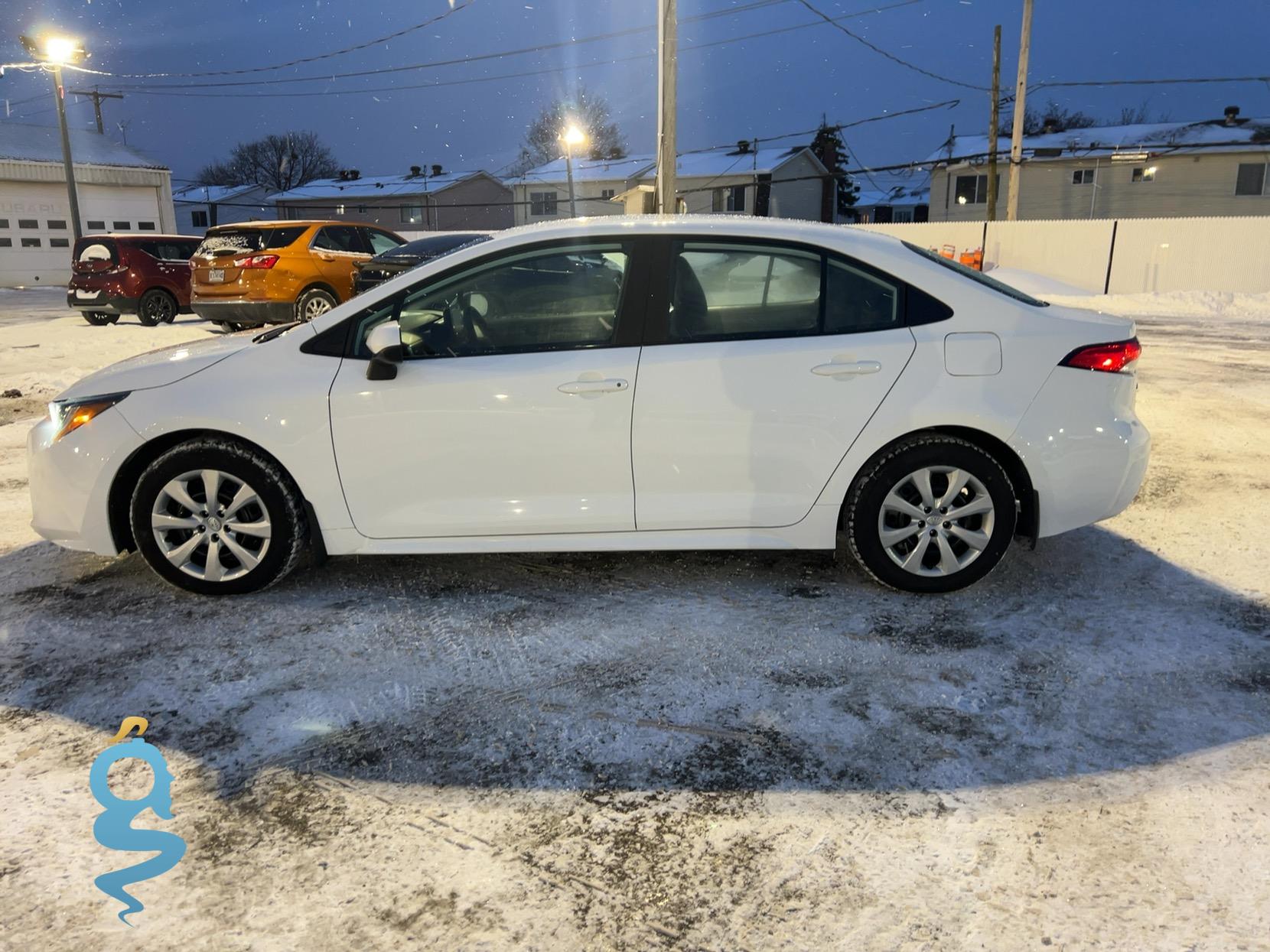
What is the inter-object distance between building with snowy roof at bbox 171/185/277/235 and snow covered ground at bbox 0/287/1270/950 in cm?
6433

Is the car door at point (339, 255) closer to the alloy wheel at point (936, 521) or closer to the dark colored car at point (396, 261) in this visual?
the dark colored car at point (396, 261)

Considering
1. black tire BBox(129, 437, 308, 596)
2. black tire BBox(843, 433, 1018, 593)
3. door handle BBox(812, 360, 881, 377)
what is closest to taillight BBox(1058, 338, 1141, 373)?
black tire BBox(843, 433, 1018, 593)

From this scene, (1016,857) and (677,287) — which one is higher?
(677,287)

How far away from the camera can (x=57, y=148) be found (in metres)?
34.6

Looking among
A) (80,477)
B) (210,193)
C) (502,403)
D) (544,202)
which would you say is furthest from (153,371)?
(210,193)

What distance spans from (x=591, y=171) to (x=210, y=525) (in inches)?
1994

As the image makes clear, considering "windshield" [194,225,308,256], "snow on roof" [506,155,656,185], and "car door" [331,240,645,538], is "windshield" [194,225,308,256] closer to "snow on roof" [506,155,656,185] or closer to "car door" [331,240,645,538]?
"car door" [331,240,645,538]

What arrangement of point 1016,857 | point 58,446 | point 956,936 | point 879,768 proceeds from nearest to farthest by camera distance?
1. point 956,936
2. point 1016,857
3. point 879,768
4. point 58,446

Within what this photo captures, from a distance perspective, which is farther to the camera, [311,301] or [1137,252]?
A: [1137,252]

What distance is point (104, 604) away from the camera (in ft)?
13.9

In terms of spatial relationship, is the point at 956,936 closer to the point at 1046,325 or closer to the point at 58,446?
the point at 1046,325

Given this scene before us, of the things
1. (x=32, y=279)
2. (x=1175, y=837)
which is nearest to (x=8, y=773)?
(x=1175, y=837)

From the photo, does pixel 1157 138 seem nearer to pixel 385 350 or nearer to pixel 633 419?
pixel 633 419

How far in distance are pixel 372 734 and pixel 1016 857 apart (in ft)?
6.46
